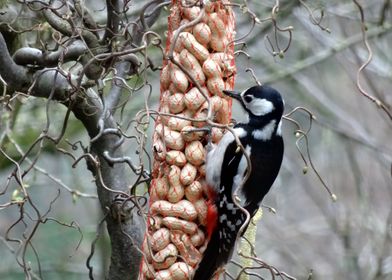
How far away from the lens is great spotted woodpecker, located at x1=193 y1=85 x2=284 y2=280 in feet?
8.81

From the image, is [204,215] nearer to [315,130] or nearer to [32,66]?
[32,66]

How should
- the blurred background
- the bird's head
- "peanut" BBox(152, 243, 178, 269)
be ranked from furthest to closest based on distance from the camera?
1. the blurred background
2. the bird's head
3. "peanut" BBox(152, 243, 178, 269)

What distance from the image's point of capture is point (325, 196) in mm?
6926

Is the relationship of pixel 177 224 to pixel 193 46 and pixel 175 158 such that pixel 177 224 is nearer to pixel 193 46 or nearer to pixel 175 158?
pixel 175 158

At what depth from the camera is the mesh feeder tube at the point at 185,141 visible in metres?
2.66

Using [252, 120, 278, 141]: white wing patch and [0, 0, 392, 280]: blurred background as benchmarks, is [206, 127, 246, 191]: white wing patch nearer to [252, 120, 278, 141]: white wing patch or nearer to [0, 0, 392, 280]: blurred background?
[252, 120, 278, 141]: white wing patch

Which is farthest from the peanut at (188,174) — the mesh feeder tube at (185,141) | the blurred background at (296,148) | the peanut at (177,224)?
the blurred background at (296,148)

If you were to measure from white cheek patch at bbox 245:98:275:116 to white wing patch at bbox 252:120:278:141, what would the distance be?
5cm

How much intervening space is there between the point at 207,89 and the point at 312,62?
2375 mm

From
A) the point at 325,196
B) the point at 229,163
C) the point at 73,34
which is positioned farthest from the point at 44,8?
the point at 325,196

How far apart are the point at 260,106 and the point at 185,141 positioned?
298 millimetres

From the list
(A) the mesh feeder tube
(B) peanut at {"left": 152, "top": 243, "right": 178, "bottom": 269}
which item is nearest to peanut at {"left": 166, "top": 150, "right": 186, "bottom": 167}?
(A) the mesh feeder tube

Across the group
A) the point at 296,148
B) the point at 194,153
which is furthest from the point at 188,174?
the point at 296,148

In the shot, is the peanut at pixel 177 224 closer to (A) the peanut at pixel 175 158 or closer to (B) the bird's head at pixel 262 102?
(A) the peanut at pixel 175 158
